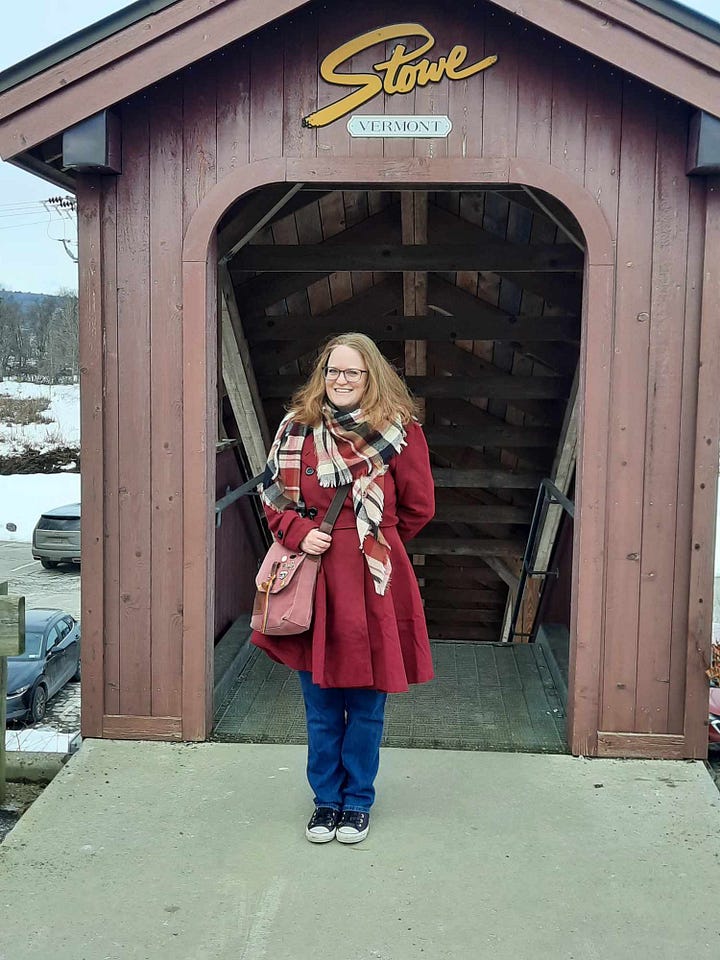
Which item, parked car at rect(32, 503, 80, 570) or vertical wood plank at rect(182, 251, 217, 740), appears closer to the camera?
vertical wood plank at rect(182, 251, 217, 740)

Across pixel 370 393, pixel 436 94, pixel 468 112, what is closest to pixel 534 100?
pixel 468 112

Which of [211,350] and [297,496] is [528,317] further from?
[297,496]

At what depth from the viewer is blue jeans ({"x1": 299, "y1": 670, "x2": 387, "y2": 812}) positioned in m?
3.24

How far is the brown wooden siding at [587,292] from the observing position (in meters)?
3.79

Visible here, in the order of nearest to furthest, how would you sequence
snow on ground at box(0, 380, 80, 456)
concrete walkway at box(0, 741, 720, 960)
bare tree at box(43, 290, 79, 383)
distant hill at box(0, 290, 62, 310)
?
concrete walkway at box(0, 741, 720, 960)
snow on ground at box(0, 380, 80, 456)
bare tree at box(43, 290, 79, 383)
distant hill at box(0, 290, 62, 310)

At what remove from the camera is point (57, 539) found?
64.1ft

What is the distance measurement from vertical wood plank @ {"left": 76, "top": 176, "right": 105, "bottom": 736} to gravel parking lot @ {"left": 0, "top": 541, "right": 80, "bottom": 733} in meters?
7.16

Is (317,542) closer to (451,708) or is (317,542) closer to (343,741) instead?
(343,741)

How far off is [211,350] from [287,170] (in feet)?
2.58

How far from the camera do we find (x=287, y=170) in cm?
385

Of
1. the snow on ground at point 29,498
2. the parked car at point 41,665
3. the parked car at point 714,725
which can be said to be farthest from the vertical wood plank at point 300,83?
the snow on ground at point 29,498

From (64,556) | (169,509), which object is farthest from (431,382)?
(64,556)

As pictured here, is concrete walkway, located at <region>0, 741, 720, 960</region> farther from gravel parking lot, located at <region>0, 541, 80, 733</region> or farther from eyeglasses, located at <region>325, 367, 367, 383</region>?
gravel parking lot, located at <region>0, 541, 80, 733</region>

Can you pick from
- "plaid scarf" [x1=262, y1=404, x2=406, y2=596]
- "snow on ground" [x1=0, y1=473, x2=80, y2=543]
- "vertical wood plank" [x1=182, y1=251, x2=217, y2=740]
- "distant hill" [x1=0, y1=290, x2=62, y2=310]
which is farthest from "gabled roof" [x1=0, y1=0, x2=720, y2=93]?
"distant hill" [x1=0, y1=290, x2=62, y2=310]
